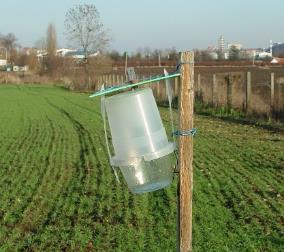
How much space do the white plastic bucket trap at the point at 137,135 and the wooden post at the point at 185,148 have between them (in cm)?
18

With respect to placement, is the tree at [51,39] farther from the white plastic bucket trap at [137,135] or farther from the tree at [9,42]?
the white plastic bucket trap at [137,135]

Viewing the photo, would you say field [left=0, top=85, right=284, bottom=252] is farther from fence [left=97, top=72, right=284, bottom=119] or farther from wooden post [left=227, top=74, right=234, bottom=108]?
wooden post [left=227, top=74, right=234, bottom=108]

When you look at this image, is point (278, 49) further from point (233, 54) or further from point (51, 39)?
point (51, 39)

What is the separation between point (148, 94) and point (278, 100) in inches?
740

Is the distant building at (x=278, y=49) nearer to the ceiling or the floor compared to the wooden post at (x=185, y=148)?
nearer to the floor

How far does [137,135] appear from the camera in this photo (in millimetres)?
3941

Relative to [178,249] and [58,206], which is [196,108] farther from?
[178,249]

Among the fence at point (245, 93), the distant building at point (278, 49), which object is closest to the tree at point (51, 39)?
the distant building at point (278, 49)

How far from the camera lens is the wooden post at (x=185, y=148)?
4160mm

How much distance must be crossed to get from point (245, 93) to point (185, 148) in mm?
21398

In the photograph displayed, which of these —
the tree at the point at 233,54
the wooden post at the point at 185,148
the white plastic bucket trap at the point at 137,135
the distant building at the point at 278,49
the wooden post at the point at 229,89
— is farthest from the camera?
the distant building at the point at 278,49

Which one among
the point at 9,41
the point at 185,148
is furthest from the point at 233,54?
the point at 185,148

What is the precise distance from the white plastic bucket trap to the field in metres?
2.77

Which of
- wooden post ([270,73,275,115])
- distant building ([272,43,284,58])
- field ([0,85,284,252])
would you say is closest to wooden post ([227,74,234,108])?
wooden post ([270,73,275,115])
